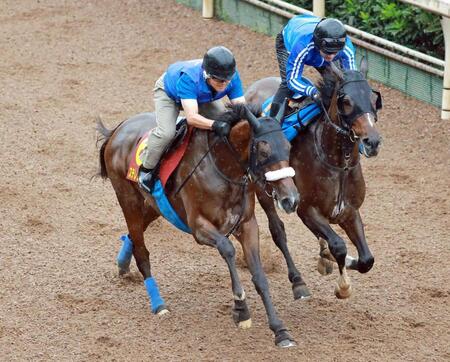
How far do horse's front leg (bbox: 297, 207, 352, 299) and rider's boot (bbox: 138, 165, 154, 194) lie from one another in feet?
4.05

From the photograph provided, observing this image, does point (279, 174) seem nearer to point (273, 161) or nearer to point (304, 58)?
point (273, 161)

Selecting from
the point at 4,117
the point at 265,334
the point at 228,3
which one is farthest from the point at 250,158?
the point at 228,3

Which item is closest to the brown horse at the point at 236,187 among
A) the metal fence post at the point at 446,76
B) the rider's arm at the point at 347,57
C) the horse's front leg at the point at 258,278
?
the horse's front leg at the point at 258,278

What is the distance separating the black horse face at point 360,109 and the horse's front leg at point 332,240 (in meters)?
0.82

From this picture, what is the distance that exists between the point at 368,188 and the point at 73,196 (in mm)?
3132

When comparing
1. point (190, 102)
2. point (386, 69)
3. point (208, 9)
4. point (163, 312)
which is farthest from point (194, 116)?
point (208, 9)

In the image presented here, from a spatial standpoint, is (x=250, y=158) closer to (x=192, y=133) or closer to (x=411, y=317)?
(x=192, y=133)

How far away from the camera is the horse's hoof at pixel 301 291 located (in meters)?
8.48

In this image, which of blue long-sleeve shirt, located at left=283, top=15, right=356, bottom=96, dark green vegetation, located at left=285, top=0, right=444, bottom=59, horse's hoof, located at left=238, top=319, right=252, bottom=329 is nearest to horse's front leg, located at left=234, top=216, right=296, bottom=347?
horse's hoof, located at left=238, top=319, right=252, bottom=329

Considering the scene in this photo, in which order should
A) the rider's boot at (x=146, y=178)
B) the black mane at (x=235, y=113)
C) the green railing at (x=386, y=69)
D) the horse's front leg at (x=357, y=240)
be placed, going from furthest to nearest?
the green railing at (x=386, y=69), the horse's front leg at (x=357, y=240), the rider's boot at (x=146, y=178), the black mane at (x=235, y=113)

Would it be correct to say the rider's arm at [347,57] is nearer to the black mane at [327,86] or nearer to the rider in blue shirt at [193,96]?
the black mane at [327,86]

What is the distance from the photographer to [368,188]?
10883mm

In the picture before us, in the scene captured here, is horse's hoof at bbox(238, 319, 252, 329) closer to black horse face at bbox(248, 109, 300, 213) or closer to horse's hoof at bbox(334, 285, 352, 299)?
horse's hoof at bbox(334, 285, 352, 299)

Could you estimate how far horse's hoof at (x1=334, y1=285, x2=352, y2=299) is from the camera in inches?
324
